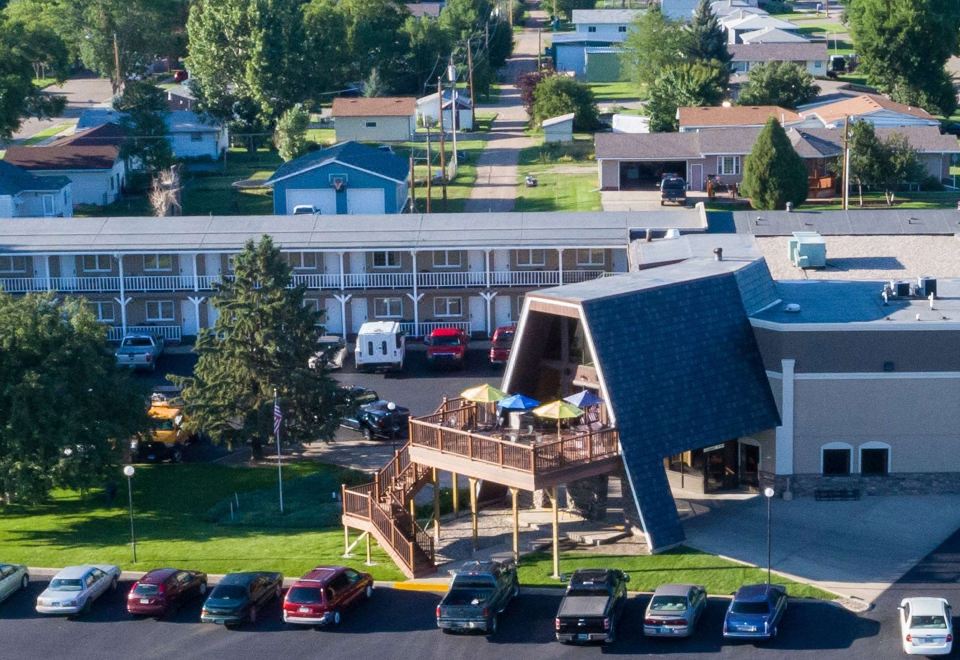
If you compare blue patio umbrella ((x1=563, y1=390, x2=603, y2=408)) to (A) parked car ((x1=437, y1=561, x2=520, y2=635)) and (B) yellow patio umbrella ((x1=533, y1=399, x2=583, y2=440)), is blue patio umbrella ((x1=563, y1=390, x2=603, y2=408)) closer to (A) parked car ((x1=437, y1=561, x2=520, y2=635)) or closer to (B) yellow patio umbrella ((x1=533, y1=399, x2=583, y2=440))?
(B) yellow patio umbrella ((x1=533, y1=399, x2=583, y2=440))

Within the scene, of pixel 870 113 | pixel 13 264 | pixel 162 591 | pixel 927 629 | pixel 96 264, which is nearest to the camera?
pixel 927 629

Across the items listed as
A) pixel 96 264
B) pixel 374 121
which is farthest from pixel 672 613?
pixel 374 121

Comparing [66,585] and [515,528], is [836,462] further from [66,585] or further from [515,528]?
[66,585]

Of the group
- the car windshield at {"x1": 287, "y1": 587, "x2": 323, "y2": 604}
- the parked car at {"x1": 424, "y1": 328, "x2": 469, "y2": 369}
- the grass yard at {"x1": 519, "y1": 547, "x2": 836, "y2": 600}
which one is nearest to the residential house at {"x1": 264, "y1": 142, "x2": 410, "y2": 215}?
the parked car at {"x1": 424, "y1": 328, "x2": 469, "y2": 369}

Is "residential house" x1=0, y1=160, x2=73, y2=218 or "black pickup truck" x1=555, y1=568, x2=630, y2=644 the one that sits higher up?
"residential house" x1=0, y1=160, x2=73, y2=218

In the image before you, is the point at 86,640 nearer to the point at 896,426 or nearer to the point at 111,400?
the point at 111,400

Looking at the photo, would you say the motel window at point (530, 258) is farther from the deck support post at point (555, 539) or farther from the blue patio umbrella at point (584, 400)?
the deck support post at point (555, 539)
